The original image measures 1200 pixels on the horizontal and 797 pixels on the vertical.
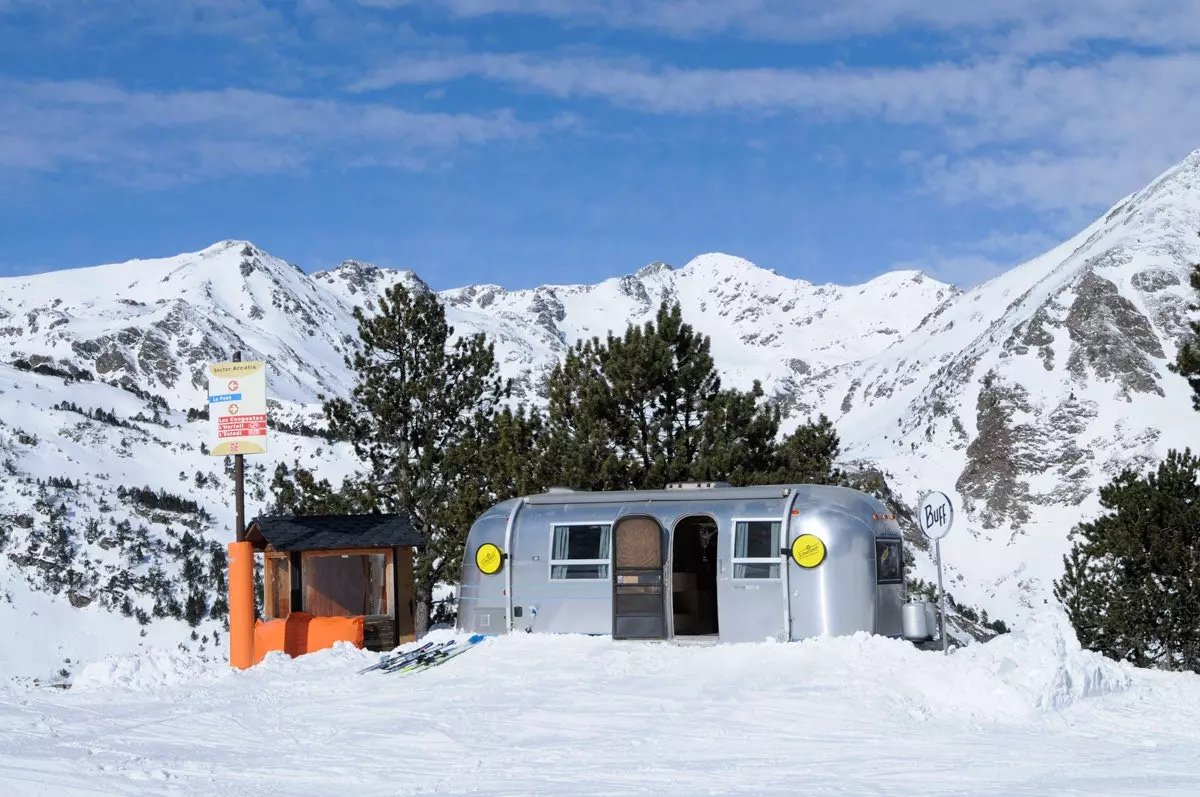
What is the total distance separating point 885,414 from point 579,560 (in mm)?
123639

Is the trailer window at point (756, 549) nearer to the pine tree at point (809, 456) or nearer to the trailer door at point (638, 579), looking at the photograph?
the trailer door at point (638, 579)

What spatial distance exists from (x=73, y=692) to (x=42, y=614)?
2520 cm

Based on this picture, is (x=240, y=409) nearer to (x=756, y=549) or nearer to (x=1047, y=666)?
(x=756, y=549)

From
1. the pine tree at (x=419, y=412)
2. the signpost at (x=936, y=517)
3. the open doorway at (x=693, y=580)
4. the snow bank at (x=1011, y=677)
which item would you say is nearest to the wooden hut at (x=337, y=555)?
the pine tree at (x=419, y=412)

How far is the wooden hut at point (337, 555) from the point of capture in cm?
2003

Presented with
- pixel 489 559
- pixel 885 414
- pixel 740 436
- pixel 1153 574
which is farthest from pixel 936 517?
pixel 885 414

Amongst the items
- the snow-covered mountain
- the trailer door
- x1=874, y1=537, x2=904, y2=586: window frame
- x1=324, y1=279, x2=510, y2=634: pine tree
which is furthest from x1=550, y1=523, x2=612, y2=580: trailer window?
the snow-covered mountain

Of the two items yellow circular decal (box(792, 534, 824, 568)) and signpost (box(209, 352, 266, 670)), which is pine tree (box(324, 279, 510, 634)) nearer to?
signpost (box(209, 352, 266, 670))

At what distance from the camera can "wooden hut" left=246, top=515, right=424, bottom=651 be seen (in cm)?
2003

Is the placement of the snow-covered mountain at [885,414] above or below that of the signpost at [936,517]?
above

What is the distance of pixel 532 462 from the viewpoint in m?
26.4

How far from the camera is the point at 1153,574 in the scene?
25.7m

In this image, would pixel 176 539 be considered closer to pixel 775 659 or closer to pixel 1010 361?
pixel 775 659

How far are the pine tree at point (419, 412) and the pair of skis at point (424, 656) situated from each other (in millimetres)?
9076
